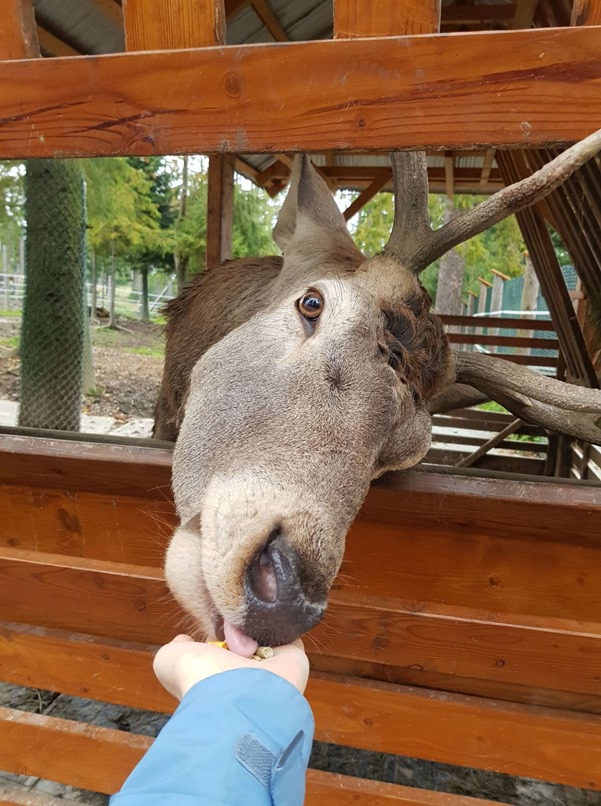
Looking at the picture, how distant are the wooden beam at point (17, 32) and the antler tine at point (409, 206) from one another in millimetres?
1790

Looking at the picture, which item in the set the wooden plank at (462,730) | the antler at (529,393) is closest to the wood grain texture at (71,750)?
the wooden plank at (462,730)

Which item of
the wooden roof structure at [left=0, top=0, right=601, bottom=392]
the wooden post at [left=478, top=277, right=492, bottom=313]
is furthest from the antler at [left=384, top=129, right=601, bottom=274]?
the wooden post at [left=478, top=277, right=492, bottom=313]

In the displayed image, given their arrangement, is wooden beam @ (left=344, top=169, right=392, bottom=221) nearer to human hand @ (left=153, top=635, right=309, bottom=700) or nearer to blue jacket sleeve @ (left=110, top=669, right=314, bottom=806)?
human hand @ (left=153, top=635, right=309, bottom=700)

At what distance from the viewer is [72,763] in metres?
3.05

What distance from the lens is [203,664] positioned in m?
1.48

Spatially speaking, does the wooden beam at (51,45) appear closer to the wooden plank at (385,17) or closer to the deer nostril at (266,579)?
the wooden plank at (385,17)

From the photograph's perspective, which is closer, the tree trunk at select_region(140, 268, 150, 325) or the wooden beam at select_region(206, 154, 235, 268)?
the wooden beam at select_region(206, 154, 235, 268)

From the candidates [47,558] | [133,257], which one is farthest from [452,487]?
[133,257]

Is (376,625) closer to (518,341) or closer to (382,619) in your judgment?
(382,619)

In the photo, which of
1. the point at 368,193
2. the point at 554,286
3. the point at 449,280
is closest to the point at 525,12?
the point at 554,286

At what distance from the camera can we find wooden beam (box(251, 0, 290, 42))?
249 inches

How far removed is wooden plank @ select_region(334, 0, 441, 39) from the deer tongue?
215cm

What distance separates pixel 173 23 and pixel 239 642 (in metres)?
2.31

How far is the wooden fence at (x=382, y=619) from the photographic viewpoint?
8.31 feet
